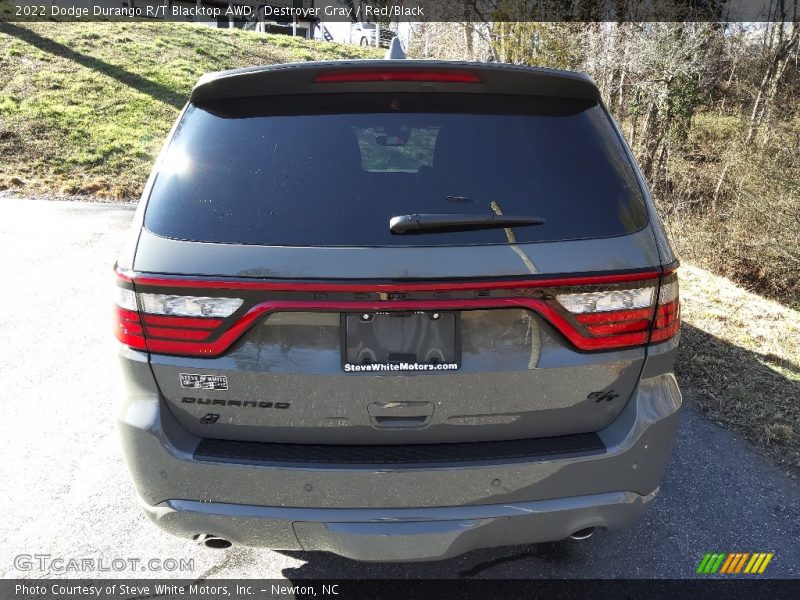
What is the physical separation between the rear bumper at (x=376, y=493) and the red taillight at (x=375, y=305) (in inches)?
5.2

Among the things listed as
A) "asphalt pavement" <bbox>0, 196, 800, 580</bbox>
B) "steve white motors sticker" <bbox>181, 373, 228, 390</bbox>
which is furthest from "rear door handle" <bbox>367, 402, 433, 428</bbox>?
"asphalt pavement" <bbox>0, 196, 800, 580</bbox>

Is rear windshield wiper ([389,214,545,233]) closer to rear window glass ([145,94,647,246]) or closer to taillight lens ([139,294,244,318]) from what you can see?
rear window glass ([145,94,647,246])

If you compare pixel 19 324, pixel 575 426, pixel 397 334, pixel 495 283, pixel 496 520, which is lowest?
pixel 19 324

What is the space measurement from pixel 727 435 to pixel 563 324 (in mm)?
2506

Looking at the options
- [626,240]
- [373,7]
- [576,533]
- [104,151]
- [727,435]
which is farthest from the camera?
[373,7]

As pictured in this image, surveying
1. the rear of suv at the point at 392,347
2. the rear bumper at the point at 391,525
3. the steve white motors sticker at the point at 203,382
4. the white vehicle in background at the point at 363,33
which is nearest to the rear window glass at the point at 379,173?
the rear of suv at the point at 392,347

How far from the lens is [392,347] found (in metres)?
1.89

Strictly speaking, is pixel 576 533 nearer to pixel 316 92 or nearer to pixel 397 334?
pixel 397 334

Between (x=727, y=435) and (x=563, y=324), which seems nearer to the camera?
(x=563, y=324)

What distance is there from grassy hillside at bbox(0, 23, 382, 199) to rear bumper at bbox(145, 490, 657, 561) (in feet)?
38.6

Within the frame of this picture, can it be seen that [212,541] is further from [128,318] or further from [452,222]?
[452,222]

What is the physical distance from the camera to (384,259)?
6.01ft

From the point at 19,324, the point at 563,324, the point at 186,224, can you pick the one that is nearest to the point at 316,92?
the point at 186,224

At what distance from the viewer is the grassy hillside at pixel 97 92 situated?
44.9ft
